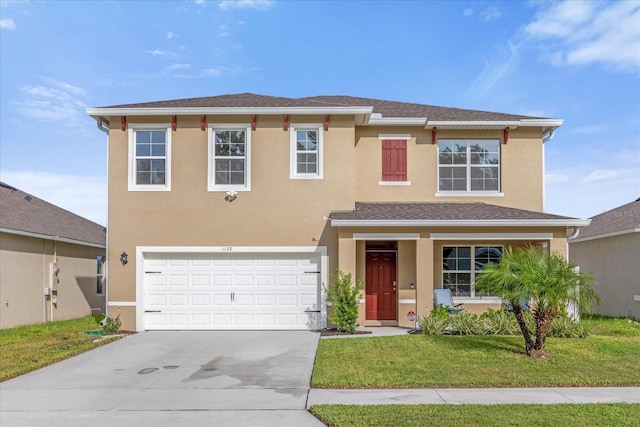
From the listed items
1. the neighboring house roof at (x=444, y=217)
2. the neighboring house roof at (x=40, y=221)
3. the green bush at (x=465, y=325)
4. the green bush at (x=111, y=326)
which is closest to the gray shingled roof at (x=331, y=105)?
the neighboring house roof at (x=444, y=217)

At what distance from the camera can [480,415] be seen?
20.6ft

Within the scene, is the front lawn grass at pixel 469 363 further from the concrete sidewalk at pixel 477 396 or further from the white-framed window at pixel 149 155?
the white-framed window at pixel 149 155

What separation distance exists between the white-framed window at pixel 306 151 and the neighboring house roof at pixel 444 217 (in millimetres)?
1418

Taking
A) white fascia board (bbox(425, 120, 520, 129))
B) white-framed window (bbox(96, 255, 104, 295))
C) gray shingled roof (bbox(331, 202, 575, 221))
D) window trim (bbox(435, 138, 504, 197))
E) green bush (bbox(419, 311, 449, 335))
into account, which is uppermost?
white fascia board (bbox(425, 120, 520, 129))

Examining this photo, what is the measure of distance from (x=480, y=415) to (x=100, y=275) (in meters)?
19.2

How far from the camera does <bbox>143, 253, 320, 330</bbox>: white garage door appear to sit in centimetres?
1402

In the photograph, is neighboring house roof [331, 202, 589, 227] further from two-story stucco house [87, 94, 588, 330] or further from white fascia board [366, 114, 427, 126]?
white fascia board [366, 114, 427, 126]

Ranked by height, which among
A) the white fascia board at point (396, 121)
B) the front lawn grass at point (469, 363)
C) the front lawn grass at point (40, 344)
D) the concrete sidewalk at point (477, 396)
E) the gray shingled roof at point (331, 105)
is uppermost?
the gray shingled roof at point (331, 105)

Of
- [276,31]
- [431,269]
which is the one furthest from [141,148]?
[431,269]

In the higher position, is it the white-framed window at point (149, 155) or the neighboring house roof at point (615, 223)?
the white-framed window at point (149, 155)

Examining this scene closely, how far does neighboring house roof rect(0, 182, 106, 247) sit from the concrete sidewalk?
40.2 feet

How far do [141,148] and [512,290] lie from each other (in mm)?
10507

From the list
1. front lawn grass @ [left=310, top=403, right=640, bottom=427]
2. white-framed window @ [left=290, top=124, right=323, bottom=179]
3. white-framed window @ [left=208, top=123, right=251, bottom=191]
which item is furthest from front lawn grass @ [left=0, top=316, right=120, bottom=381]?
white-framed window @ [left=290, top=124, right=323, bottom=179]

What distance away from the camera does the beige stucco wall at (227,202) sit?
46.2 ft
